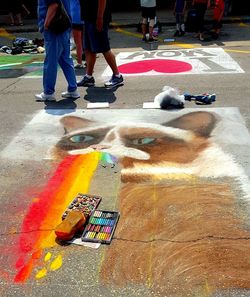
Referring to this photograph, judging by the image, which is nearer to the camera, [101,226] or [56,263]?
[56,263]

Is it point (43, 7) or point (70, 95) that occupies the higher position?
point (43, 7)

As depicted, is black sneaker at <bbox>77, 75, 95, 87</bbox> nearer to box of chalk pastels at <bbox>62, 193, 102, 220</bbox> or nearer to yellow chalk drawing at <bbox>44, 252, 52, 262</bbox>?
box of chalk pastels at <bbox>62, 193, 102, 220</bbox>

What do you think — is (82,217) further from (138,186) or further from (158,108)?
(158,108)

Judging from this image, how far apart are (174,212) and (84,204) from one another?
0.68 metres

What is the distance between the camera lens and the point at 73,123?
480cm

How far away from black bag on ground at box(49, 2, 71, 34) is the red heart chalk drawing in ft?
6.85

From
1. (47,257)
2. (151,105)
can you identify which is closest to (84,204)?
(47,257)

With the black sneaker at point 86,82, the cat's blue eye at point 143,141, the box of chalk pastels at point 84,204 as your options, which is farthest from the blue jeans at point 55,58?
the box of chalk pastels at point 84,204

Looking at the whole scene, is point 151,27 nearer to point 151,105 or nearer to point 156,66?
point 156,66

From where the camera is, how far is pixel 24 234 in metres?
2.80

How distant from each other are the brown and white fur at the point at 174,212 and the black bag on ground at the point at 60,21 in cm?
154

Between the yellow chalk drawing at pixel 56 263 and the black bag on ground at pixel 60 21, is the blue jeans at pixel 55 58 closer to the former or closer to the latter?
the black bag on ground at pixel 60 21

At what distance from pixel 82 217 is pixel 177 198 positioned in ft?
2.53

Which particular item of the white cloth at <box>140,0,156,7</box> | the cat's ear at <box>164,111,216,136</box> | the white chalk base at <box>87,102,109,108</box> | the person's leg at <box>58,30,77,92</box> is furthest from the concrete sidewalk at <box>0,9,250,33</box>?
the cat's ear at <box>164,111,216,136</box>
